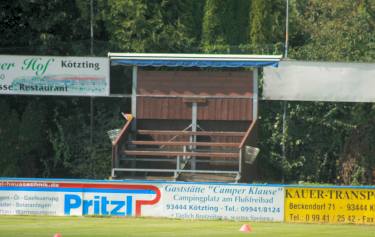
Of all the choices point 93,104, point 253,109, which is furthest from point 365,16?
point 93,104

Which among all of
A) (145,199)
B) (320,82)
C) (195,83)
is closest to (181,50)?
(195,83)

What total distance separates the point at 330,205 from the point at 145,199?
15.5 feet

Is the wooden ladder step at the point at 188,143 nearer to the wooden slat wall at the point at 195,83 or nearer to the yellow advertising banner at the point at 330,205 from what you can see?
the wooden slat wall at the point at 195,83

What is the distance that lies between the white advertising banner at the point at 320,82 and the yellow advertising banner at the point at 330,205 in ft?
23.1

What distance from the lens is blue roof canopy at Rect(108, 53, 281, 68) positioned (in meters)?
30.6

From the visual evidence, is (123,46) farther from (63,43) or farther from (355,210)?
(355,210)

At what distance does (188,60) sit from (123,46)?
3.49 meters

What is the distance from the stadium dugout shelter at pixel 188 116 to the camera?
30547 millimetres

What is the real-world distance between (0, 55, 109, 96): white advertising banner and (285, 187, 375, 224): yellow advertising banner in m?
9.43

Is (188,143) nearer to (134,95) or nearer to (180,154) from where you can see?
(180,154)

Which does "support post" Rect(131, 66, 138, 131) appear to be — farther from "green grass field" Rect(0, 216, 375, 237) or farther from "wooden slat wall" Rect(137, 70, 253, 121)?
"green grass field" Rect(0, 216, 375, 237)

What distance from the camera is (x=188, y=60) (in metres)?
31.0

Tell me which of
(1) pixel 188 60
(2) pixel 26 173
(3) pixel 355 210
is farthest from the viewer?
(2) pixel 26 173

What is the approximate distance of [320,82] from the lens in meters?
30.8
